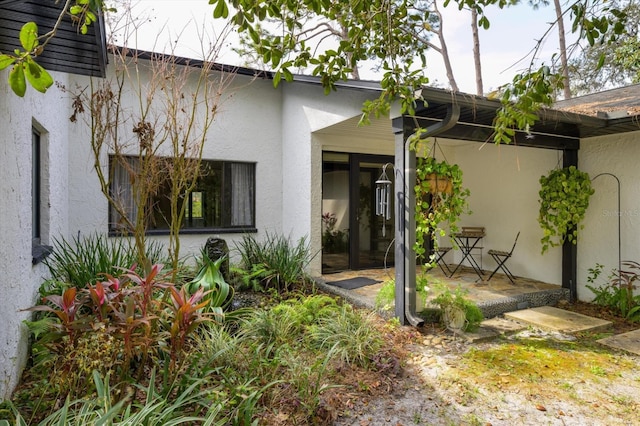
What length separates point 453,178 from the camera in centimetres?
496

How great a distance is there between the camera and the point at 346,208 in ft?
25.2

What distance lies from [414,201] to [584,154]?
346 centimetres

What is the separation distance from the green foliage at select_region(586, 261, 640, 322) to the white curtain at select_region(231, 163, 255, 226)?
5944 mm

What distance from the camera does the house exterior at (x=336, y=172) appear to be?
4.98m

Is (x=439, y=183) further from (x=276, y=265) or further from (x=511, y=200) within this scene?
(x=511, y=200)

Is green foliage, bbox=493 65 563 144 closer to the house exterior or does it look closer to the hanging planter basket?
the house exterior

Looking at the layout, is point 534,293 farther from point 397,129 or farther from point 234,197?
point 234,197

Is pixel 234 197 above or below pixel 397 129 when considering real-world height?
below

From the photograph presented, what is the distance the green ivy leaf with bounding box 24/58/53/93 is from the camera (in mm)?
1232

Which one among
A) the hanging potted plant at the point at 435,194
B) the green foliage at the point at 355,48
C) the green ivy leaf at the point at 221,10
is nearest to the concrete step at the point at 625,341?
the hanging potted plant at the point at 435,194

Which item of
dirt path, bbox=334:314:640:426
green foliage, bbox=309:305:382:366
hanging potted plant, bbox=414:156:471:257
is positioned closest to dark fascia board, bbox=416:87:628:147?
hanging potted plant, bbox=414:156:471:257

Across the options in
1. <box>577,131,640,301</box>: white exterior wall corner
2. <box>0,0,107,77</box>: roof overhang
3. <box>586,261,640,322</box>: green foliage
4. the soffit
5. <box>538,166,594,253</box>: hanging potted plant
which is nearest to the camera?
<box>0,0,107,77</box>: roof overhang

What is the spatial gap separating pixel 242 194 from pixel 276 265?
1.98 metres

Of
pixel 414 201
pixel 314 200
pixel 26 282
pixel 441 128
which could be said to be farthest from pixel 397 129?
pixel 26 282
